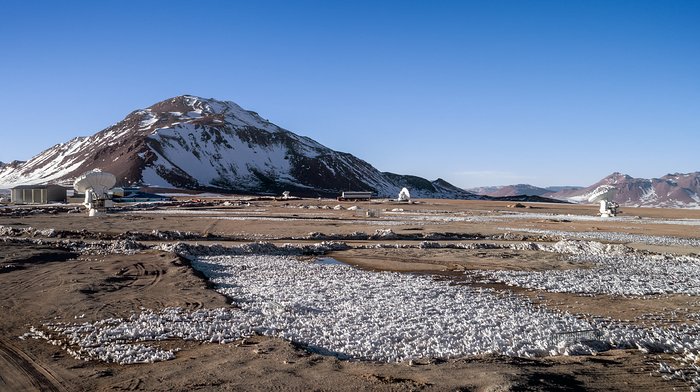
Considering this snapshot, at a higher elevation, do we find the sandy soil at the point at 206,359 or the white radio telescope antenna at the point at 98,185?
the white radio telescope antenna at the point at 98,185

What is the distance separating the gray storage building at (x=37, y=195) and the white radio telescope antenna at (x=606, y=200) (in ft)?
279

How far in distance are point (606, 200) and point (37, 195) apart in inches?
3519

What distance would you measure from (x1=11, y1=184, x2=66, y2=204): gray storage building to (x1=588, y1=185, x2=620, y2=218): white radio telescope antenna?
3350 inches

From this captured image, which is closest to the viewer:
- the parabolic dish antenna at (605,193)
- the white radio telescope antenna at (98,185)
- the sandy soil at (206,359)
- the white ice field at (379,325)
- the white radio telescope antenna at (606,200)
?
the sandy soil at (206,359)

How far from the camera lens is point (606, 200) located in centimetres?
7419

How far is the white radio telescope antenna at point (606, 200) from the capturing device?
7062 cm

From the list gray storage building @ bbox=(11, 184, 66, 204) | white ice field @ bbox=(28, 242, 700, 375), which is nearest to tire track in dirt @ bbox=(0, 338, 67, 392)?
white ice field @ bbox=(28, 242, 700, 375)

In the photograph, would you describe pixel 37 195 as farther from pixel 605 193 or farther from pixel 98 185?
pixel 605 193

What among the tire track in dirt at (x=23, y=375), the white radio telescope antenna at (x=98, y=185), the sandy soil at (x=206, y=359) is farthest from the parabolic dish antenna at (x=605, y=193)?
the tire track in dirt at (x=23, y=375)

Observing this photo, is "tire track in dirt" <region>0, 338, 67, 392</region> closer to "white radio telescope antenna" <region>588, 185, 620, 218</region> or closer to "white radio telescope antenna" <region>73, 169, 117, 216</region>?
"white radio telescope antenna" <region>73, 169, 117, 216</region>

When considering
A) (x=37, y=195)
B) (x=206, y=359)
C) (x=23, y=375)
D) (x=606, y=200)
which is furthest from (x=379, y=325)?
(x=37, y=195)

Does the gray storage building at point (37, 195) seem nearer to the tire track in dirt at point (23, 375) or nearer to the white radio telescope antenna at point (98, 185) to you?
the white radio telescope antenna at point (98, 185)

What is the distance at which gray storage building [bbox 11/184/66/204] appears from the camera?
90625 mm

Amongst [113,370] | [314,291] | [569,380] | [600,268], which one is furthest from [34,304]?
[600,268]
